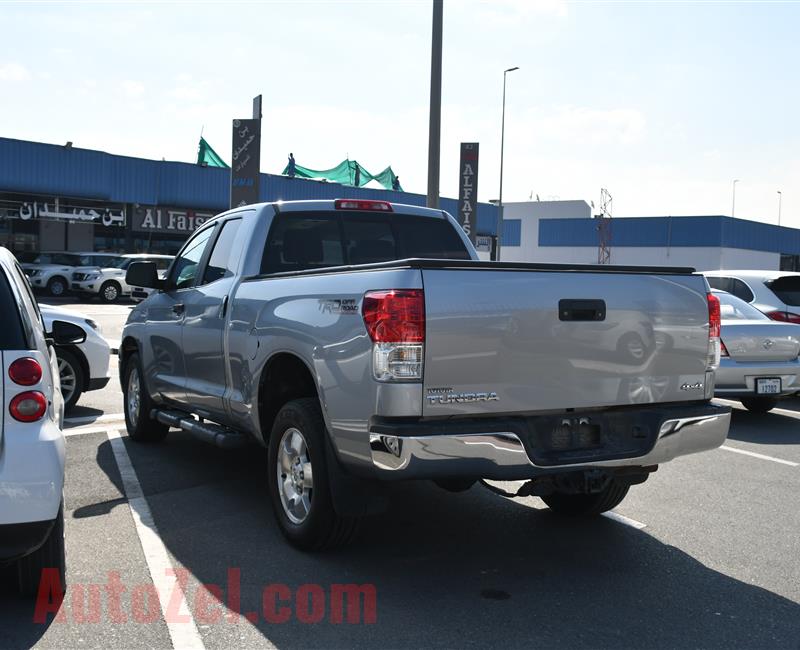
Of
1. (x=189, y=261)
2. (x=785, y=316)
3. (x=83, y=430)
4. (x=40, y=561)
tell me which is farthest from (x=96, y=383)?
(x=785, y=316)

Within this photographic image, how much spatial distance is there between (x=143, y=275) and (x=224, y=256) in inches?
42.0

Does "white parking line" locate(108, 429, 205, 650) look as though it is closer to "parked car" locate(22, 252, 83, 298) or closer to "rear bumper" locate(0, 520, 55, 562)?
"rear bumper" locate(0, 520, 55, 562)

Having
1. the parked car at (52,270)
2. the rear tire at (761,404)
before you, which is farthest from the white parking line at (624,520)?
the parked car at (52,270)

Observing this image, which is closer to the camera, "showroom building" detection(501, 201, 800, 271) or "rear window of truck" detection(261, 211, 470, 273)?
"rear window of truck" detection(261, 211, 470, 273)

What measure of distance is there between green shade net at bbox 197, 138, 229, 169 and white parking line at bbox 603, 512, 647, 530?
35.2 m

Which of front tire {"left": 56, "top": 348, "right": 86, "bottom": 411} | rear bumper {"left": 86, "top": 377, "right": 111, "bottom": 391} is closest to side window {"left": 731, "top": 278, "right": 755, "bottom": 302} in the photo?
rear bumper {"left": 86, "top": 377, "right": 111, "bottom": 391}

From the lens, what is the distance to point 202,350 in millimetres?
6180

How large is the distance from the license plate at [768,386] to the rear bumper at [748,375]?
43 mm

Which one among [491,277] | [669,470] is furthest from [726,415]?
[669,470]

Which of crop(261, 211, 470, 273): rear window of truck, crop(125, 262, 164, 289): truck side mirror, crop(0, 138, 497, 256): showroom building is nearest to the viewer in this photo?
crop(261, 211, 470, 273): rear window of truck

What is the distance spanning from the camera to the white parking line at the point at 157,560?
3650 millimetres

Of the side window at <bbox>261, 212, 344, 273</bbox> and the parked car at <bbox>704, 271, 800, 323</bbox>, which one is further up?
the side window at <bbox>261, 212, 344, 273</bbox>

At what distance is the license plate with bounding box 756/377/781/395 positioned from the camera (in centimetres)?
919

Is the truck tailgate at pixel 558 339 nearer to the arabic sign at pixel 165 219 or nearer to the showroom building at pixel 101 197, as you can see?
the showroom building at pixel 101 197
